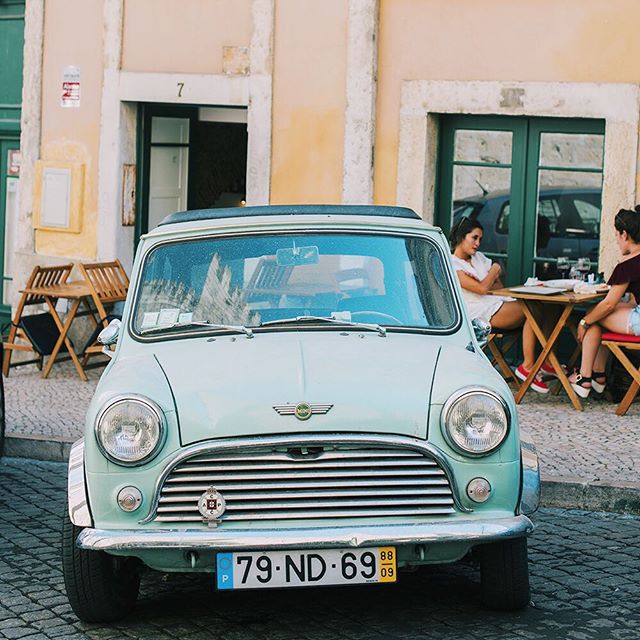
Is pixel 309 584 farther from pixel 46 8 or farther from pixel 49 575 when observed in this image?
pixel 46 8

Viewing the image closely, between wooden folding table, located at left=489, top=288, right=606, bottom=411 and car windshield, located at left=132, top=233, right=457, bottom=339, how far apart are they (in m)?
4.30

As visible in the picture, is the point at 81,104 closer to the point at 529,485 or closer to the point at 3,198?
the point at 3,198

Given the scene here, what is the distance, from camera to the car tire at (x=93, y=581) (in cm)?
597

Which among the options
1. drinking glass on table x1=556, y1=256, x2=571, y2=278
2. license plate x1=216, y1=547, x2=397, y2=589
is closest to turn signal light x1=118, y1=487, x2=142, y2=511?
license plate x1=216, y1=547, x2=397, y2=589

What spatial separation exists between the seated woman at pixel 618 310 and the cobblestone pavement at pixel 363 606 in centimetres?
355

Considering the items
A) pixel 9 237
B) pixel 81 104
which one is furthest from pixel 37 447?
pixel 9 237

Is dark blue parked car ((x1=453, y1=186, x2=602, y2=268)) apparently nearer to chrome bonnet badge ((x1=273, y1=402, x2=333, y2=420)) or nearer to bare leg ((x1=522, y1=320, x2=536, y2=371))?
bare leg ((x1=522, y1=320, x2=536, y2=371))

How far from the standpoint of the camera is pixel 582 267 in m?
11.8

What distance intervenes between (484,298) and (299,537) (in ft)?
21.2

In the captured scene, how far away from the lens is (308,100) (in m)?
13.2

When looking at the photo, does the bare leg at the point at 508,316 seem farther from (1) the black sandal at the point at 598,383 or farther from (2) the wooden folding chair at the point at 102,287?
(2) the wooden folding chair at the point at 102,287

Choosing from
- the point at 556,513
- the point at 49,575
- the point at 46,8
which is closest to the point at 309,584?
the point at 49,575

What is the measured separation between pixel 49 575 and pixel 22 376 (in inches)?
264

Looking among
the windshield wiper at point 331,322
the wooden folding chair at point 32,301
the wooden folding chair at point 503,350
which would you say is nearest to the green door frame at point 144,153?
the wooden folding chair at point 32,301
